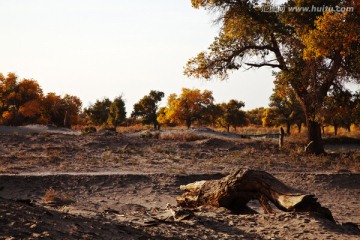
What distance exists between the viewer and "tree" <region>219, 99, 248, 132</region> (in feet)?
249

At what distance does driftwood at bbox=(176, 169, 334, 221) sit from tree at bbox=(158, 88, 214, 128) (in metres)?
50.2

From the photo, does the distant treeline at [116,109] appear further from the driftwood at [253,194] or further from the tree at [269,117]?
the driftwood at [253,194]

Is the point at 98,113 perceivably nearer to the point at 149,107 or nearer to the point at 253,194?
the point at 149,107

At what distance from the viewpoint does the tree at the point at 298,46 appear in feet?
67.5

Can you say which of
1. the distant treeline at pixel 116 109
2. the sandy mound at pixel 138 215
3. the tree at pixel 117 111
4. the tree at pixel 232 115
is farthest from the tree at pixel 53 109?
the sandy mound at pixel 138 215

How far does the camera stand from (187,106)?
6397 centimetres

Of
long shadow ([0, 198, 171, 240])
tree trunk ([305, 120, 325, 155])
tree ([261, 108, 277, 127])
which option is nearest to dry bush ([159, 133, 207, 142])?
tree trunk ([305, 120, 325, 155])

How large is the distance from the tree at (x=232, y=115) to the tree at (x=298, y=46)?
47496mm

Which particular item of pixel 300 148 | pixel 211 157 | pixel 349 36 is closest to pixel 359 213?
pixel 349 36

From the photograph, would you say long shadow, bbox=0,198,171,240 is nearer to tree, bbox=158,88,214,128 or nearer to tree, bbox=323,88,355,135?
tree, bbox=323,88,355,135

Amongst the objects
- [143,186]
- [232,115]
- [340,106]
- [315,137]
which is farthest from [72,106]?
[143,186]

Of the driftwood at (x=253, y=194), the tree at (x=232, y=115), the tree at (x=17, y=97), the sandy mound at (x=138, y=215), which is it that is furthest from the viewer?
the tree at (x=232, y=115)

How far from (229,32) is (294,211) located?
1777cm

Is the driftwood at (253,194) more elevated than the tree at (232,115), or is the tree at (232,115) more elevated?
the tree at (232,115)
